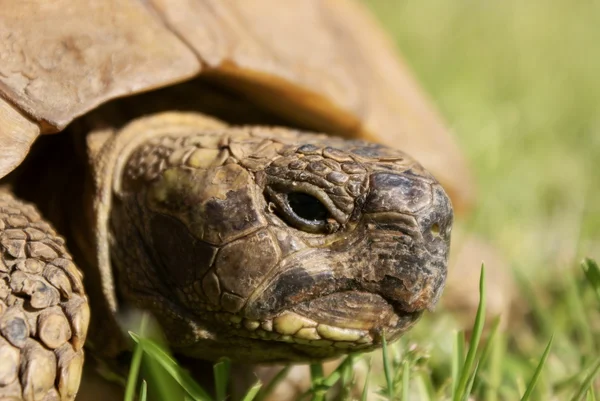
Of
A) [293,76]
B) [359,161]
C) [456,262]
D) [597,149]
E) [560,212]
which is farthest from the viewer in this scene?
[597,149]

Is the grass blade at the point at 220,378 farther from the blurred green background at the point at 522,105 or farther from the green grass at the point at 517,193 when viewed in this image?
the blurred green background at the point at 522,105

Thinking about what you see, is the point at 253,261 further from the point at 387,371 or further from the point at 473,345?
the point at 473,345

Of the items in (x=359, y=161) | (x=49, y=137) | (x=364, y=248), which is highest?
(x=359, y=161)

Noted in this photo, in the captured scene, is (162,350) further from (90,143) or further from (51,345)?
(90,143)

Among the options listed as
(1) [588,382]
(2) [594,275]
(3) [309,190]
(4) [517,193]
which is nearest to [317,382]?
(3) [309,190]

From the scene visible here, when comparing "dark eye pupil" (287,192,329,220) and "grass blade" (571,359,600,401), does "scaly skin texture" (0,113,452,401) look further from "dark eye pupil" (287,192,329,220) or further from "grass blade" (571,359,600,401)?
"grass blade" (571,359,600,401)

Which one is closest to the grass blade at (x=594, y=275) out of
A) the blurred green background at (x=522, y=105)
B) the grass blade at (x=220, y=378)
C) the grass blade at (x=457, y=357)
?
the grass blade at (x=457, y=357)

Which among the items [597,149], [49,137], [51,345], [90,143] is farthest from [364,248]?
[597,149]
